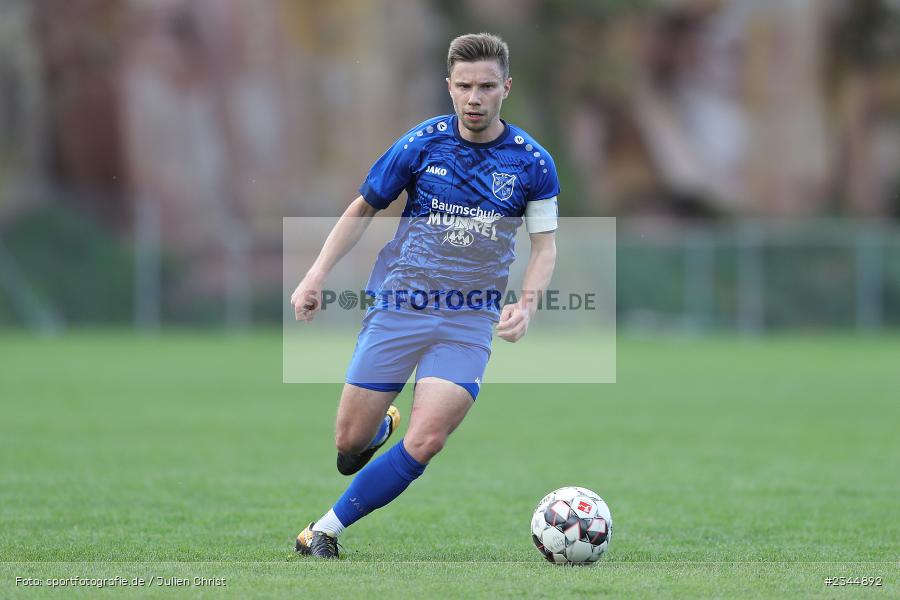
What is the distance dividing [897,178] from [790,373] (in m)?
Result: 25.0

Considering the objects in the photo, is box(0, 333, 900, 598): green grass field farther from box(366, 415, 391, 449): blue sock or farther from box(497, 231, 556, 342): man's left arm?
box(497, 231, 556, 342): man's left arm

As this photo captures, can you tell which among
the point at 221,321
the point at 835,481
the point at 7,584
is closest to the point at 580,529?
the point at 7,584

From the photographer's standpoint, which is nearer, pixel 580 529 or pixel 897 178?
pixel 580 529

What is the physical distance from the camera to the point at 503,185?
6391 millimetres

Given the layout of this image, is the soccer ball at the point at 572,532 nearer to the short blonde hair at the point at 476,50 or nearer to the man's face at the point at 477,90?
the man's face at the point at 477,90

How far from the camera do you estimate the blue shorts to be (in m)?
6.36

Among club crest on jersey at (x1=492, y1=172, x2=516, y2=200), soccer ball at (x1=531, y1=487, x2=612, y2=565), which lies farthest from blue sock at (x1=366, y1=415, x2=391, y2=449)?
club crest on jersey at (x1=492, y1=172, x2=516, y2=200)

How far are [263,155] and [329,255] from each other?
84.6 feet

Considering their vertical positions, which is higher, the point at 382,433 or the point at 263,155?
the point at 263,155

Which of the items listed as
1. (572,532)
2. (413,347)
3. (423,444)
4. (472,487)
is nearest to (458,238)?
(413,347)

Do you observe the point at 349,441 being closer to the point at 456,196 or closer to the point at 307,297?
the point at 307,297

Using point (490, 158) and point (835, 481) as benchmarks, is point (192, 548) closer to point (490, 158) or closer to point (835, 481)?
point (490, 158)

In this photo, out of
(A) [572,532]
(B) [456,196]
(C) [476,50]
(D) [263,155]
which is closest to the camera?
(A) [572,532]

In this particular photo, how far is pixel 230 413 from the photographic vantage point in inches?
530
